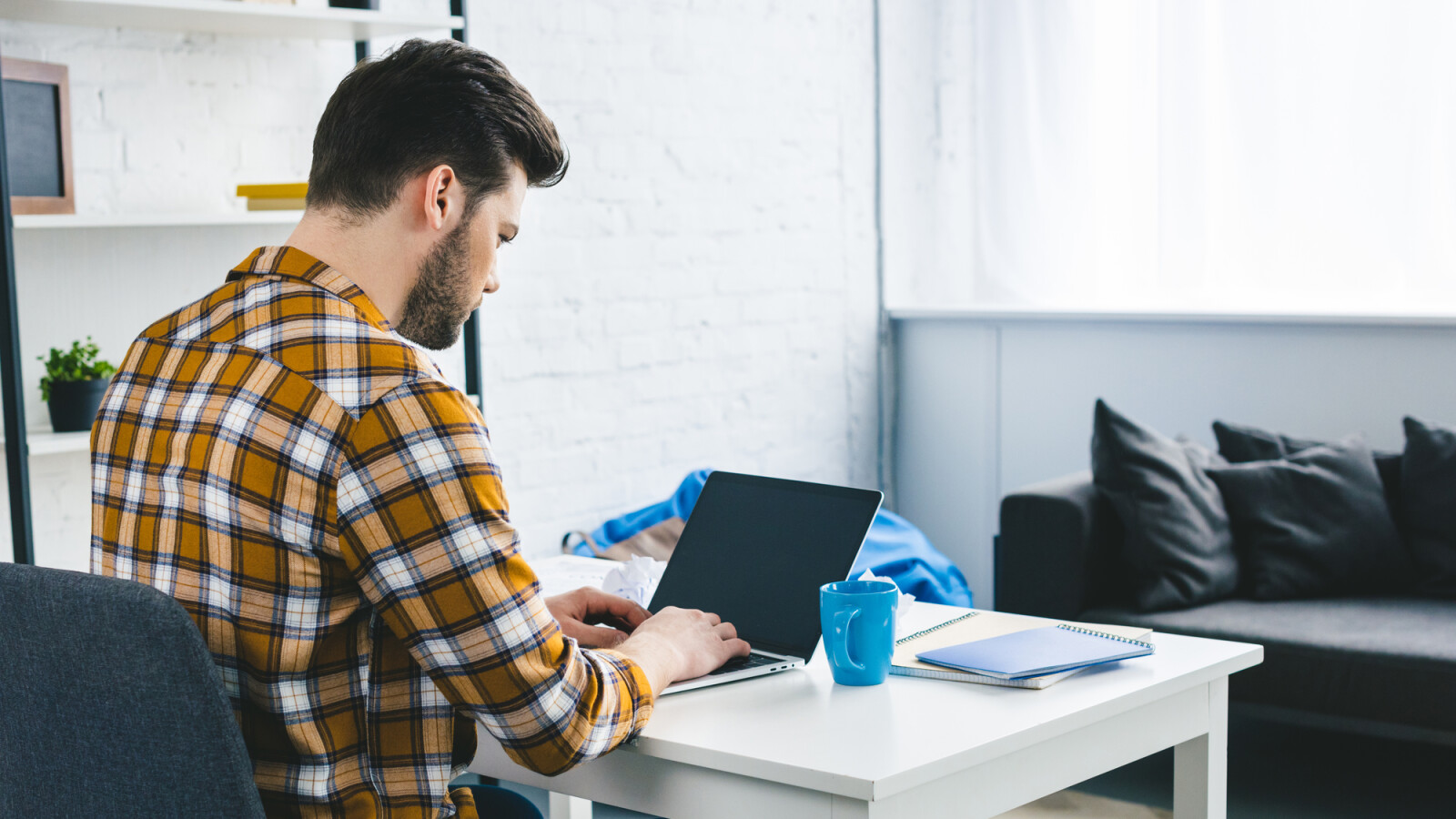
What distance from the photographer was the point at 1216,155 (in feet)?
12.9

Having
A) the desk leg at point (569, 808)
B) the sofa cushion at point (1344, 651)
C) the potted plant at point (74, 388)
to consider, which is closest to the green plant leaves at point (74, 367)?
the potted plant at point (74, 388)

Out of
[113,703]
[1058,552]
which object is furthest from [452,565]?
[1058,552]

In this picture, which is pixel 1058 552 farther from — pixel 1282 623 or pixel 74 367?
pixel 74 367

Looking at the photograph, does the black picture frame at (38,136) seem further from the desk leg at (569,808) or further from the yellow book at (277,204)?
the desk leg at (569,808)

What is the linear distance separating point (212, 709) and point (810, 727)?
0.52 metres

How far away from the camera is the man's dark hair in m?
1.27

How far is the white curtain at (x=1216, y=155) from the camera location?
3602 millimetres

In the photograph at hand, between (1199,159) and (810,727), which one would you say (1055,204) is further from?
(810,727)

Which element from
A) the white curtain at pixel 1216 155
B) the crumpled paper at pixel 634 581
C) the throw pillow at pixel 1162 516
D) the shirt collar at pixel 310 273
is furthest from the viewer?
the white curtain at pixel 1216 155

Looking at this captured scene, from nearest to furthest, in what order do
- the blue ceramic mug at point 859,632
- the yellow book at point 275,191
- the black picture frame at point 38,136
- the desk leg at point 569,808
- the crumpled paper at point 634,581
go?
the blue ceramic mug at point 859,632 < the crumpled paper at point 634,581 < the desk leg at point 569,808 < the black picture frame at point 38,136 < the yellow book at point 275,191

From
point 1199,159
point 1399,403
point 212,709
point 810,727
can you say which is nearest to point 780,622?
point 810,727

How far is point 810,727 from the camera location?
125 cm

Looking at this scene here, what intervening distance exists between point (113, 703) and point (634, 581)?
2.67ft

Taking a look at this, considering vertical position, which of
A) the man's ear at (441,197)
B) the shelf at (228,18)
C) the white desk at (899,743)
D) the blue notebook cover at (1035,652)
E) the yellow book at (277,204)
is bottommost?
the white desk at (899,743)
